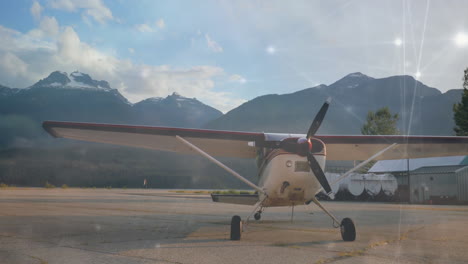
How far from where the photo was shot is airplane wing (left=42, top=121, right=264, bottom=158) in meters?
9.59

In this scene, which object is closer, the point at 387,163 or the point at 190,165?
the point at 387,163

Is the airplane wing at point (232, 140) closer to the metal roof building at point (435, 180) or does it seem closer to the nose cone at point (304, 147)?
the nose cone at point (304, 147)

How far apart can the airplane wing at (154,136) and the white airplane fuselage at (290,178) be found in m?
1.06

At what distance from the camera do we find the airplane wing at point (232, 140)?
9.59 metres

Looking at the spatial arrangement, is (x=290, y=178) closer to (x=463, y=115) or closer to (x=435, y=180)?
(x=435, y=180)

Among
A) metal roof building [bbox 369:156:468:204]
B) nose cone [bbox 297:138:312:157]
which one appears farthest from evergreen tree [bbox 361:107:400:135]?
nose cone [bbox 297:138:312:157]

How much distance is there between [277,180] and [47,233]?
5366 millimetres

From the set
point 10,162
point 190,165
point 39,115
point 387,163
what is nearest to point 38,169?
point 10,162

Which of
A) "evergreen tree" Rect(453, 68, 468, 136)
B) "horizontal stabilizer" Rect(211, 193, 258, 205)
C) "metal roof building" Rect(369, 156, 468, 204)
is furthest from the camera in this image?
"evergreen tree" Rect(453, 68, 468, 136)

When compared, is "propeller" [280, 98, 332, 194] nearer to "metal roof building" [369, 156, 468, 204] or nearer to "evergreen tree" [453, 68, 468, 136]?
"metal roof building" [369, 156, 468, 204]

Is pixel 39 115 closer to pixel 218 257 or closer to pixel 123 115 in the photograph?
pixel 123 115

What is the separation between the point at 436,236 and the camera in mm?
8938

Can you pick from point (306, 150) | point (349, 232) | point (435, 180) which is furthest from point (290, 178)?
point (435, 180)

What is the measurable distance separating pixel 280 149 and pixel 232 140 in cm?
255
